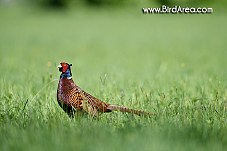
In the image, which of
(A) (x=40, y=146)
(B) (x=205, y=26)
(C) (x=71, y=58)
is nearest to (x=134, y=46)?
(C) (x=71, y=58)

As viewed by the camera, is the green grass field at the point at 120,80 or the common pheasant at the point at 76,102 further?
the common pheasant at the point at 76,102

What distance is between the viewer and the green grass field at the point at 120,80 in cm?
439

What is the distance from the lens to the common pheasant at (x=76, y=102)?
5.15 meters

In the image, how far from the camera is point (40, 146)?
413cm

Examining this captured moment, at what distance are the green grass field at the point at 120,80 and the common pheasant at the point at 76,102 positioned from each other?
88mm

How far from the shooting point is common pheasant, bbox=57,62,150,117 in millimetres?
5146

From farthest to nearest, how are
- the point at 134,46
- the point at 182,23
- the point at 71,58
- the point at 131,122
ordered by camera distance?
the point at 182,23 → the point at 134,46 → the point at 71,58 → the point at 131,122

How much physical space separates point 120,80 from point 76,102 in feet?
11.1

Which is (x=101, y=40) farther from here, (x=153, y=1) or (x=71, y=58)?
(x=153, y=1)

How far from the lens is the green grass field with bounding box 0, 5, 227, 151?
14.4 ft

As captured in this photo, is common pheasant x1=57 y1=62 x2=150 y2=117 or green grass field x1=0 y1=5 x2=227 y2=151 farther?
common pheasant x1=57 y1=62 x2=150 y2=117

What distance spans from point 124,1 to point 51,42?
1375 centimetres

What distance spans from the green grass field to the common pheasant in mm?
88

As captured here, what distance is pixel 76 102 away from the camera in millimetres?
5176
